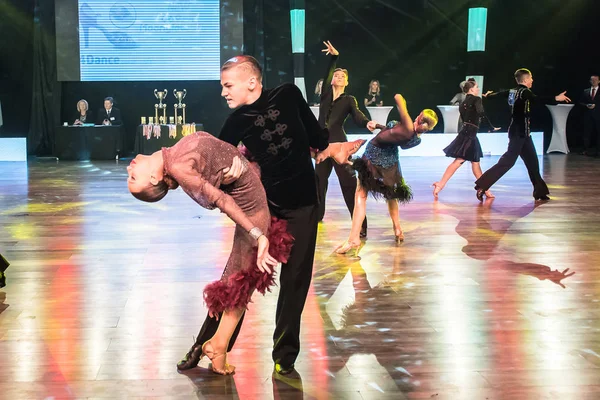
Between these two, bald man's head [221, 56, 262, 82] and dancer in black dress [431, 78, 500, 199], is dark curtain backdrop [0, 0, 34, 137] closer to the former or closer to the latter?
dancer in black dress [431, 78, 500, 199]

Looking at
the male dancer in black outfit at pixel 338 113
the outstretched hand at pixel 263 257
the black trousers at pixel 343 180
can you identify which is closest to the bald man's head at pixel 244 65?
the outstretched hand at pixel 263 257

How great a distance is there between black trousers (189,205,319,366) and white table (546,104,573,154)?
13.3 meters

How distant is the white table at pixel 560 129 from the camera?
15773mm

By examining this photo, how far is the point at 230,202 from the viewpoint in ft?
9.98

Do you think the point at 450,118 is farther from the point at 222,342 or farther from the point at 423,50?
the point at 222,342

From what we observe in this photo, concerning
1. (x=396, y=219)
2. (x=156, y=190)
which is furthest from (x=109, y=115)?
(x=156, y=190)

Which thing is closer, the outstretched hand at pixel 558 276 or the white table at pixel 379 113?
the outstretched hand at pixel 558 276

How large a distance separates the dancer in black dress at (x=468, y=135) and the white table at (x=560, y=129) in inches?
271

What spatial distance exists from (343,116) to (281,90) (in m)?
3.23

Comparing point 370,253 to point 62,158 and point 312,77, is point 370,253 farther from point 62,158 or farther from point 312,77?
point 312,77

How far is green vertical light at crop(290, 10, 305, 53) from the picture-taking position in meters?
15.4

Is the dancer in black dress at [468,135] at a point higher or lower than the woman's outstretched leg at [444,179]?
higher

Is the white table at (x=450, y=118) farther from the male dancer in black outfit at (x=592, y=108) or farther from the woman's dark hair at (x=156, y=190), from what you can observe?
the woman's dark hair at (x=156, y=190)

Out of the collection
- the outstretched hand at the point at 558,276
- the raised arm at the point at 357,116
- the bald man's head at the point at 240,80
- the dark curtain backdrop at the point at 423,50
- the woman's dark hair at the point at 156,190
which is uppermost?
the dark curtain backdrop at the point at 423,50
